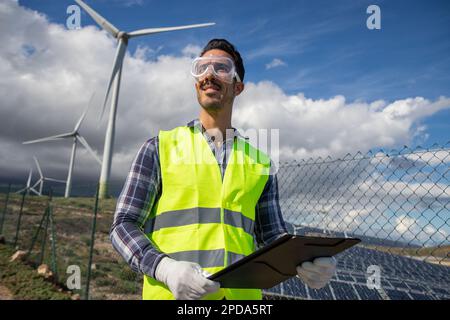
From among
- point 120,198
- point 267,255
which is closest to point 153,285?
point 120,198

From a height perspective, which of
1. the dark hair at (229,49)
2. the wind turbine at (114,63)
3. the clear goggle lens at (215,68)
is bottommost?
the clear goggle lens at (215,68)

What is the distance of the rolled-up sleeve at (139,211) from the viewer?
78.6 inches

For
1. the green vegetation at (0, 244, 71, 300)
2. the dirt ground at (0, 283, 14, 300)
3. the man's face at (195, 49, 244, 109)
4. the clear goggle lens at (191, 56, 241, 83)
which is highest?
the clear goggle lens at (191, 56, 241, 83)

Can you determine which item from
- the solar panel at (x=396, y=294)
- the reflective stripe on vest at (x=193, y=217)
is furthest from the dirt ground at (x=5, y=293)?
the reflective stripe on vest at (x=193, y=217)

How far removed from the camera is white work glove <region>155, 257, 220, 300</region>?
177cm

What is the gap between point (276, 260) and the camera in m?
1.81

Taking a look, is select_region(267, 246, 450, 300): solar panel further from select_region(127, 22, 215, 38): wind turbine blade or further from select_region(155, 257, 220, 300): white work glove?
select_region(127, 22, 215, 38): wind turbine blade

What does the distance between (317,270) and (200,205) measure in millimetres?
773

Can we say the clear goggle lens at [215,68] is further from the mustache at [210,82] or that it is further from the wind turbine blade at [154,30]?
the wind turbine blade at [154,30]

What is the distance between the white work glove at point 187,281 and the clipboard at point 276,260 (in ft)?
0.15

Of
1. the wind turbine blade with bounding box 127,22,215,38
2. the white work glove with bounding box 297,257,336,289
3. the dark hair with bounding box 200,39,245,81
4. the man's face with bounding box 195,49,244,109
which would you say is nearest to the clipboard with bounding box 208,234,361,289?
the white work glove with bounding box 297,257,336,289

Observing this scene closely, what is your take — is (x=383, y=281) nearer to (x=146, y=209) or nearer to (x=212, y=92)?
(x=212, y=92)

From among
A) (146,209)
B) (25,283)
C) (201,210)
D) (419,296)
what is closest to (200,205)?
(201,210)
